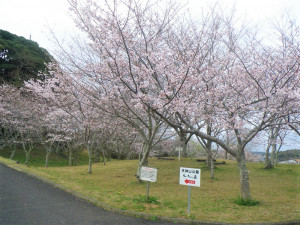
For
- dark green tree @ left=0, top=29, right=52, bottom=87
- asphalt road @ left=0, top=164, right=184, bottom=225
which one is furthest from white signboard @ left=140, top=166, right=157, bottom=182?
dark green tree @ left=0, top=29, right=52, bottom=87

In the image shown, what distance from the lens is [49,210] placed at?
6023 millimetres

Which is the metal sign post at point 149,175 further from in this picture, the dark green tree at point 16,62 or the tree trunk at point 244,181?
the dark green tree at point 16,62

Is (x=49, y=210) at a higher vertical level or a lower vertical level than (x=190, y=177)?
lower

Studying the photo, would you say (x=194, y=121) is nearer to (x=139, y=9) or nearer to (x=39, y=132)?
(x=139, y=9)

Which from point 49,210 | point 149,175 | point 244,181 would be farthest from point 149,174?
point 244,181

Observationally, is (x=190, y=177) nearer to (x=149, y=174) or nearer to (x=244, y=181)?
(x=149, y=174)

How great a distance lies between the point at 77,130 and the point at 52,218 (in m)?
12.6

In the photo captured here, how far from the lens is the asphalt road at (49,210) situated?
5.29 meters

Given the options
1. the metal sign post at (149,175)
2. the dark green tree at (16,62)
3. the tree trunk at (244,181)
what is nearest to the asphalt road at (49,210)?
the metal sign post at (149,175)

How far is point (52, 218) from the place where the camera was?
543cm

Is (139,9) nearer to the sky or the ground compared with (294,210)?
nearer to the sky

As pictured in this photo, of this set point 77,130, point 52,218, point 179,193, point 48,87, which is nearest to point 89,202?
point 52,218

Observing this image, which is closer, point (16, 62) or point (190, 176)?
point (190, 176)

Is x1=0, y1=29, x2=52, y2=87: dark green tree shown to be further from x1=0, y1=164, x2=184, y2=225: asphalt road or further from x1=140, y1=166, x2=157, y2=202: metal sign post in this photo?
x1=140, y1=166, x2=157, y2=202: metal sign post
